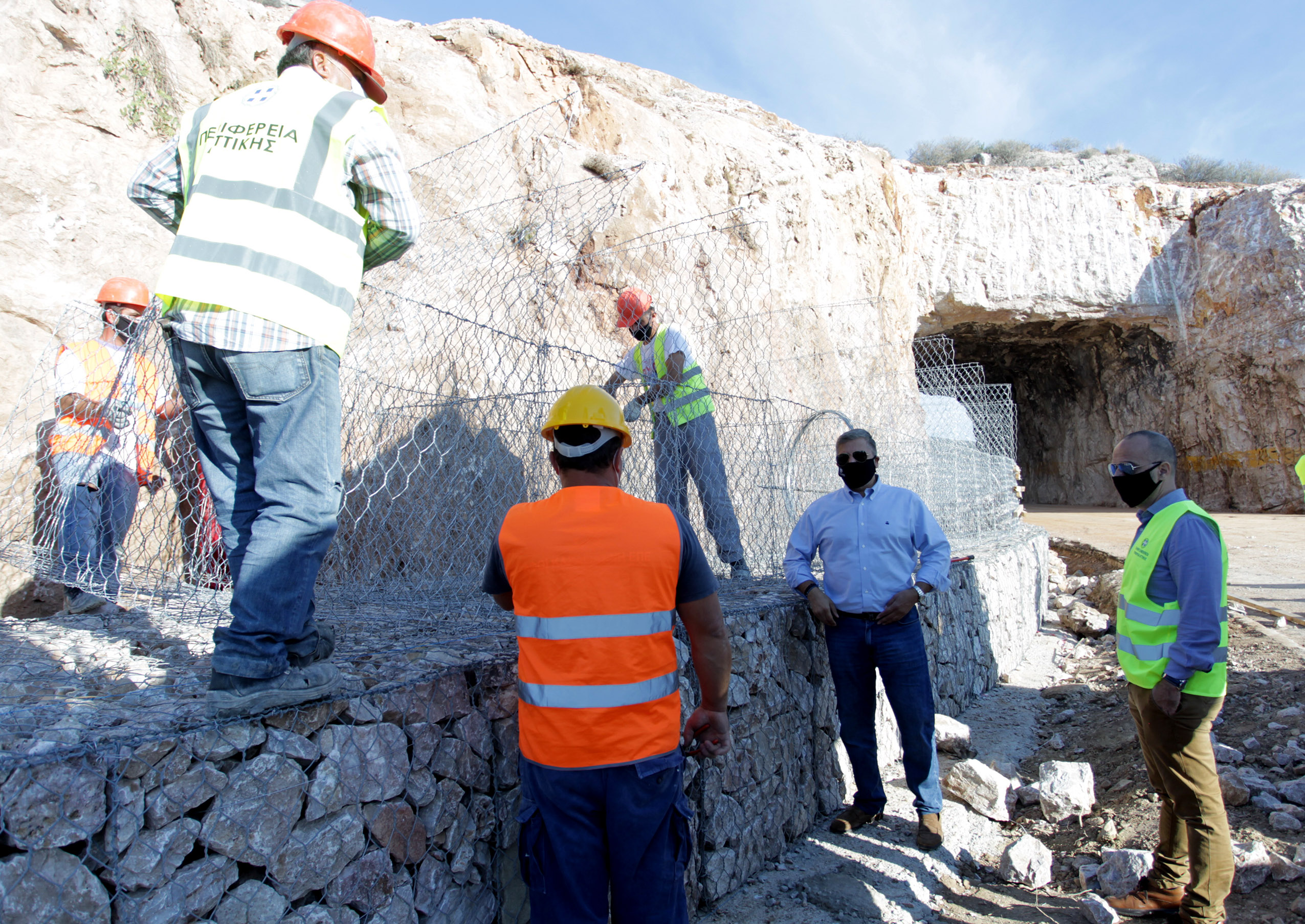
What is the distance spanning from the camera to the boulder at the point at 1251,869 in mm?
2402

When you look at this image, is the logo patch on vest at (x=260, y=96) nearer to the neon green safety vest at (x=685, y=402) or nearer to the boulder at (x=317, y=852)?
the boulder at (x=317, y=852)

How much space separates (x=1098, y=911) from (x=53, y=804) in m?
2.81

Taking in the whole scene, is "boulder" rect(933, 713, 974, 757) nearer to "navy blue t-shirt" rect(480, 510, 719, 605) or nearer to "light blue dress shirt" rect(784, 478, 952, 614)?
"light blue dress shirt" rect(784, 478, 952, 614)

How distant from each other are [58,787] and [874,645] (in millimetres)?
2443

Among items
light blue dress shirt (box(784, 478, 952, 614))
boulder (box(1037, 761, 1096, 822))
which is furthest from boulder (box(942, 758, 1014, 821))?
light blue dress shirt (box(784, 478, 952, 614))

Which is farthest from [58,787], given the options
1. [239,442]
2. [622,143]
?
[622,143]

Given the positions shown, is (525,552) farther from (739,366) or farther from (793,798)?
(739,366)

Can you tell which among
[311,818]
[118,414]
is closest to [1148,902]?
[311,818]

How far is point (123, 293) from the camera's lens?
10.4 feet

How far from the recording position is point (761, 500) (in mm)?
4066

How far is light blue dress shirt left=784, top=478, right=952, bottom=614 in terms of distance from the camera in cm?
281

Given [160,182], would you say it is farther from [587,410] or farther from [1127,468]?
[1127,468]

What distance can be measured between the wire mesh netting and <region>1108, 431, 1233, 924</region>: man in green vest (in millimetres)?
1643

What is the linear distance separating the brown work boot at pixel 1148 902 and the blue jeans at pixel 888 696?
0.62m
